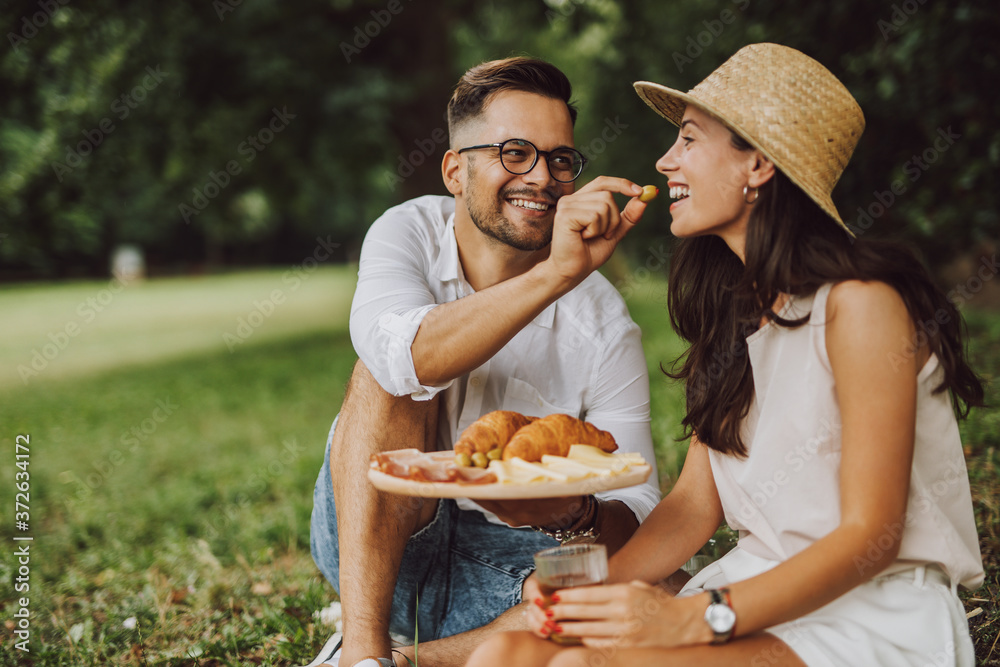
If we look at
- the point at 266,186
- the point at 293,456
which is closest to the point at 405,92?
the point at 266,186

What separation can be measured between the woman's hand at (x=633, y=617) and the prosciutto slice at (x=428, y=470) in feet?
1.11

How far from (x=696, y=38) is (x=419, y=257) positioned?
30.3 feet

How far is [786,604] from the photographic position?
1.85 m

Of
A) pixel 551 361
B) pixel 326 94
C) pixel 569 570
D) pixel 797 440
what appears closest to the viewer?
pixel 569 570

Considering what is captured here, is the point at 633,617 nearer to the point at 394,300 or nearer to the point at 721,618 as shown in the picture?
the point at 721,618

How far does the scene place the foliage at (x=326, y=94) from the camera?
18.7ft

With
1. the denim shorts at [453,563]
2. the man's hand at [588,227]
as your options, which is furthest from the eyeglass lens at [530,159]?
the denim shorts at [453,563]

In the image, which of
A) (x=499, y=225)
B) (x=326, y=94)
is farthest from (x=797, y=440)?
(x=326, y=94)

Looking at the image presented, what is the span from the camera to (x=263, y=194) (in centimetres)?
1404

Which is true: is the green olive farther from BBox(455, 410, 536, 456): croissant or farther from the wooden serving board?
the wooden serving board

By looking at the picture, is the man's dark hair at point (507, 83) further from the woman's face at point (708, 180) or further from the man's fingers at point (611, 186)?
the woman's face at point (708, 180)

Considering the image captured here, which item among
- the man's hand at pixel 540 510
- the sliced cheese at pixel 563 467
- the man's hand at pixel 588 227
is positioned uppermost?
the man's hand at pixel 588 227

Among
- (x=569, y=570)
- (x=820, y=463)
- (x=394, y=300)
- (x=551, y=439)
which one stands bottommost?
(x=569, y=570)

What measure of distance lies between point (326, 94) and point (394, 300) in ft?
29.9
